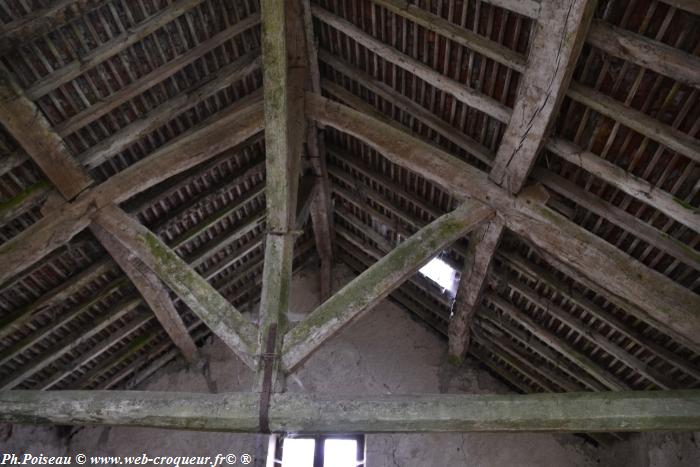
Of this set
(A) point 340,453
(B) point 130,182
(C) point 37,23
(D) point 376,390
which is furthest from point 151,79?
(A) point 340,453

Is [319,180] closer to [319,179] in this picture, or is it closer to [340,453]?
[319,179]

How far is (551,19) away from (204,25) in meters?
2.80

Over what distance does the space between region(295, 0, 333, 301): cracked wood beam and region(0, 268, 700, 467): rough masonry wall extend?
0.32 m

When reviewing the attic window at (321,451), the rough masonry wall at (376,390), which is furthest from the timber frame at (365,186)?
the attic window at (321,451)

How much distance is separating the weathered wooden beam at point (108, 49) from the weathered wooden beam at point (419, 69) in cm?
107

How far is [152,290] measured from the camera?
20.5 feet

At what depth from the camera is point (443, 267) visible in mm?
6664

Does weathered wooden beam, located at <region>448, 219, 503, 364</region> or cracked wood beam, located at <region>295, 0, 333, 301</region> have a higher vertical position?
cracked wood beam, located at <region>295, 0, 333, 301</region>

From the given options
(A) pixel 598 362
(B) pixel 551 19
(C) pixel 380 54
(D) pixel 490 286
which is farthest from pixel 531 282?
(B) pixel 551 19

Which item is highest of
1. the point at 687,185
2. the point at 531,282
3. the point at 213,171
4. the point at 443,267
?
the point at 213,171

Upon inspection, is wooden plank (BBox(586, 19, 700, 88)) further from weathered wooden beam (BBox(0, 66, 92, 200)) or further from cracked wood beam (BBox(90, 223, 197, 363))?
cracked wood beam (BBox(90, 223, 197, 363))

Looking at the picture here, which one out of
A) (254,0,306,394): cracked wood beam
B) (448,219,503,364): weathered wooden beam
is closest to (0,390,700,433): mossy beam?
(254,0,306,394): cracked wood beam

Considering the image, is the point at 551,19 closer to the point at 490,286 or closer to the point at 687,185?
the point at 687,185

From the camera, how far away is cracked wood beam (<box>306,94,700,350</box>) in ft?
11.9
